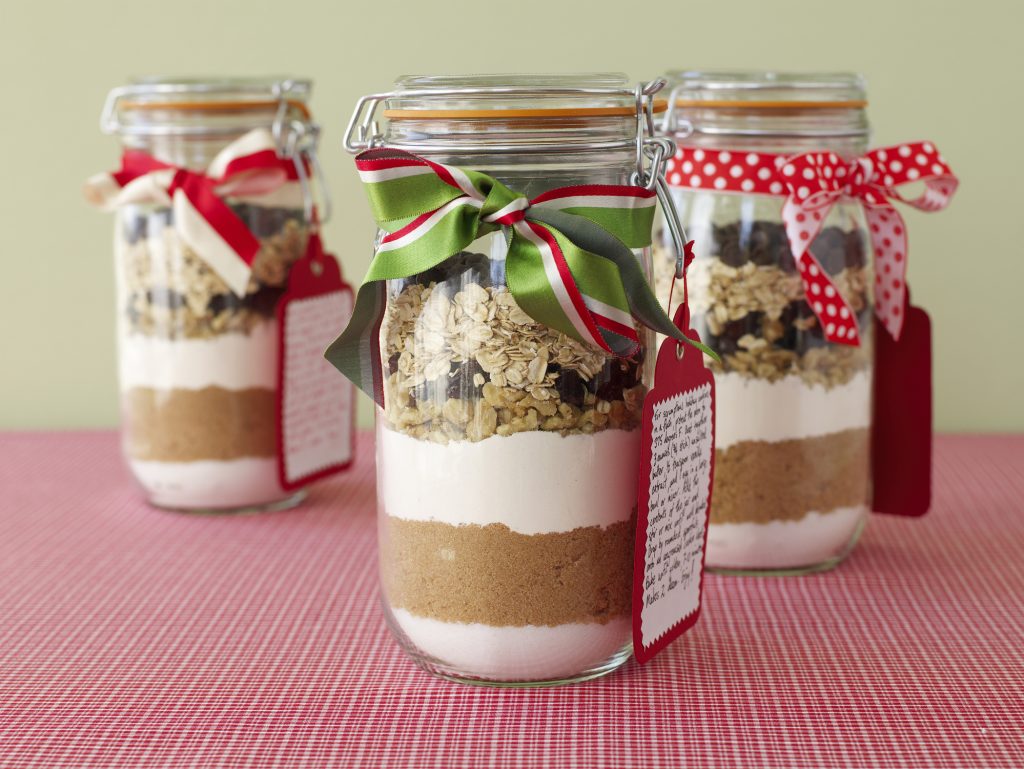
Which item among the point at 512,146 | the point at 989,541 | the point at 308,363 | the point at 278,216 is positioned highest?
the point at 512,146

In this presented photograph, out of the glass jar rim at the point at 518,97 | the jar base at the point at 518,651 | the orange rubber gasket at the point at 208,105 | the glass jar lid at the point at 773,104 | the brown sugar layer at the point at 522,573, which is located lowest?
the jar base at the point at 518,651

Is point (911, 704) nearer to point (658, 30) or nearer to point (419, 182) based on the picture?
point (419, 182)

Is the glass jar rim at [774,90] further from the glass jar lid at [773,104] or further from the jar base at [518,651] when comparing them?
the jar base at [518,651]

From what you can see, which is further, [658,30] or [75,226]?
[75,226]

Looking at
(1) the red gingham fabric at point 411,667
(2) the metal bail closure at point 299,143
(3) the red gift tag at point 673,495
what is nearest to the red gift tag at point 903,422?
(1) the red gingham fabric at point 411,667

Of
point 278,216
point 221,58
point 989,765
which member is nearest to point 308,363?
point 278,216

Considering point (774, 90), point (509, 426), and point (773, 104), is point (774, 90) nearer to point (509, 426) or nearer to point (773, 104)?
point (773, 104)

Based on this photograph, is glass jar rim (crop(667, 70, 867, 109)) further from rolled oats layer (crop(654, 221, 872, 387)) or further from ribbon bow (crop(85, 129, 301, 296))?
ribbon bow (crop(85, 129, 301, 296))
